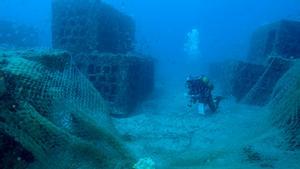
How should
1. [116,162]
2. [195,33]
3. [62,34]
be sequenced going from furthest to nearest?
[195,33] → [62,34] → [116,162]

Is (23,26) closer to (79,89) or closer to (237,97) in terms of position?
(237,97)

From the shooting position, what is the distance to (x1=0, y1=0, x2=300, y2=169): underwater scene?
107 inches

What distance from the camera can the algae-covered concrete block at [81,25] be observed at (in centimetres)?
951

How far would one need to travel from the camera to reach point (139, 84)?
969 centimetres

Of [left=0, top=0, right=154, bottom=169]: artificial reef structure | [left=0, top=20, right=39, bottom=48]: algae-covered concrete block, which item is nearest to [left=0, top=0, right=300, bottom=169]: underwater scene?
[left=0, top=0, right=154, bottom=169]: artificial reef structure

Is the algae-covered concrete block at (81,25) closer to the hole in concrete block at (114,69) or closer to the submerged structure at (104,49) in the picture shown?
the submerged structure at (104,49)

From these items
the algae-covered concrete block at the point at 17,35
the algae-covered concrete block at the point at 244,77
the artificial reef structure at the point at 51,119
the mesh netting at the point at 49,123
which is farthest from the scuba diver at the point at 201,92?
the algae-covered concrete block at the point at 17,35

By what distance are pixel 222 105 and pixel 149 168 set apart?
20.6ft

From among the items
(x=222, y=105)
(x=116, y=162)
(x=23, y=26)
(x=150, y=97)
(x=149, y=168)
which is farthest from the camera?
(x=23, y=26)

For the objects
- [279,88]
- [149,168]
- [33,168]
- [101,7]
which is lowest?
[149,168]

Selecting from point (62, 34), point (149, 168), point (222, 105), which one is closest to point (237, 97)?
point (222, 105)

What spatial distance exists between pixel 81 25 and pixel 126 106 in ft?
10.9

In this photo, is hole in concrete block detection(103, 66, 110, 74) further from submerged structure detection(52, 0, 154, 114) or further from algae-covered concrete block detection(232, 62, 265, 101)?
algae-covered concrete block detection(232, 62, 265, 101)

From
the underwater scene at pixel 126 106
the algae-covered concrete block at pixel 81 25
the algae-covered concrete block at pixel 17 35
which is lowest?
the underwater scene at pixel 126 106
